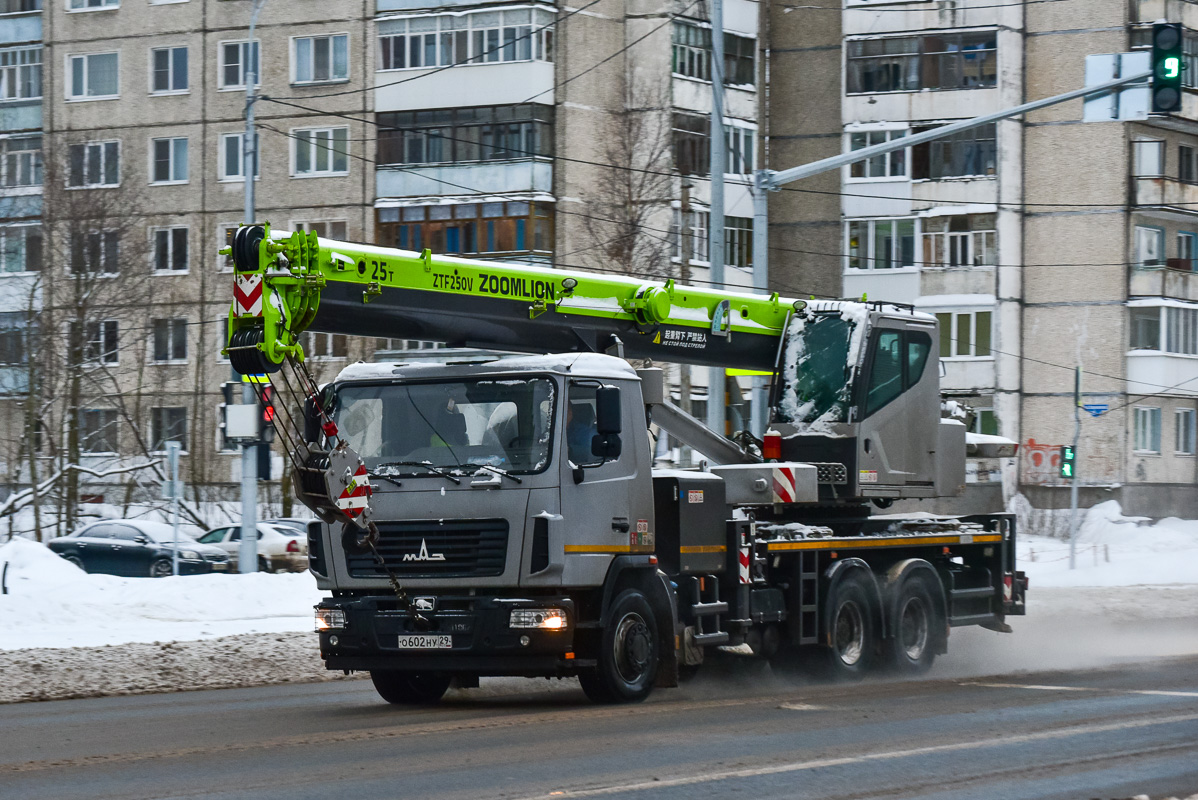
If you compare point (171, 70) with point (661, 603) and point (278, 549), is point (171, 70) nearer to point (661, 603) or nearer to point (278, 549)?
point (278, 549)

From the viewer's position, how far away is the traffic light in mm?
17906

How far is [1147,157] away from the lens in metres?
51.7

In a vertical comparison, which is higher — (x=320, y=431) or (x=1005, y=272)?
(x=1005, y=272)

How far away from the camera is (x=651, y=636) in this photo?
516 inches

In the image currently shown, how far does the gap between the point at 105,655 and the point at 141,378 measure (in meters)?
36.6

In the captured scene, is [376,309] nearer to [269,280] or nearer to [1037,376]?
[269,280]

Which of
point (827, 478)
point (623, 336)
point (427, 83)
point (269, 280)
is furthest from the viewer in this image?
point (427, 83)

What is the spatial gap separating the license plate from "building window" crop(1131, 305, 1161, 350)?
43.0m

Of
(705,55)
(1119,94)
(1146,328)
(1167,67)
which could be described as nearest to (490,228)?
(705,55)

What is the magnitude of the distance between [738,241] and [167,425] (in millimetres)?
18745

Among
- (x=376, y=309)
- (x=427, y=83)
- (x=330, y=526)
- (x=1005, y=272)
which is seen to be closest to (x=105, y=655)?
(x=330, y=526)

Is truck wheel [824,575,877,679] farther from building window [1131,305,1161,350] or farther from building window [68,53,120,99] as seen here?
building window [68,53,120,99]

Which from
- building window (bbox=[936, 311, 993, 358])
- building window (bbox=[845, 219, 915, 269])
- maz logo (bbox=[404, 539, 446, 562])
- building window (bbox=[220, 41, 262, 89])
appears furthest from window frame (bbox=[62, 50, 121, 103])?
maz logo (bbox=[404, 539, 446, 562])

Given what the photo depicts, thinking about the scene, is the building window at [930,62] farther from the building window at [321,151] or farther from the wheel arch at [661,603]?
the wheel arch at [661,603]
